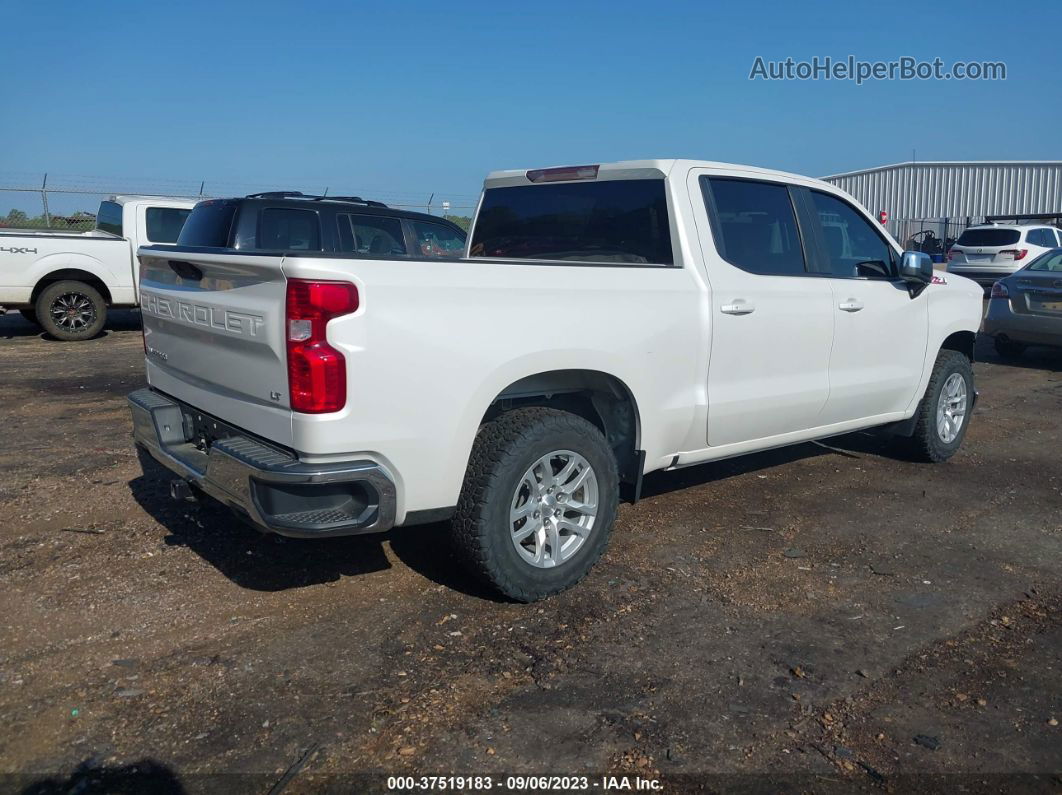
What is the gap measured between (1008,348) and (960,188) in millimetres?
33291

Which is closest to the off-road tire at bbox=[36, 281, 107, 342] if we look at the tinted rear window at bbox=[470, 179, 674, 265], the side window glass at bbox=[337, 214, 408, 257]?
the side window glass at bbox=[337, 214, 408, 257]

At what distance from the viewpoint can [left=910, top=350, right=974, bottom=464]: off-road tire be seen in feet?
20.7

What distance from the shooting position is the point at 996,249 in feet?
67.2

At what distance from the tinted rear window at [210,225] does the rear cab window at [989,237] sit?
1785 centimetres

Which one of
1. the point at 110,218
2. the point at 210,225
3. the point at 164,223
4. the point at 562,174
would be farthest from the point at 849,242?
the point at 110,218

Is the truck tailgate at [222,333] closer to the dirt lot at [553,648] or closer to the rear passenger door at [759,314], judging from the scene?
the dirt lot at [553,648]

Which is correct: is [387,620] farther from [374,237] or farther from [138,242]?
[138,242]

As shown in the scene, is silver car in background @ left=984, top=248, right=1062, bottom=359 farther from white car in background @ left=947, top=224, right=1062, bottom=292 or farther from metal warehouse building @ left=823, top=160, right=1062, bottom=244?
metal warehouse building @ left=823, top=160, right=1062, bottom=244

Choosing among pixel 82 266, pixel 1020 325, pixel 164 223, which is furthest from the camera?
pixel 164 223

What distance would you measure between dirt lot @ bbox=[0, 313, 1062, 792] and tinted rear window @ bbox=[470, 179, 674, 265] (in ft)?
4.98

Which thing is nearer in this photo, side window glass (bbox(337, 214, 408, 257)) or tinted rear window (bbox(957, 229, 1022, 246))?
side window glass (bbox(337, 214, 408, 257))

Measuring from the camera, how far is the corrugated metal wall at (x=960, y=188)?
39.4 m

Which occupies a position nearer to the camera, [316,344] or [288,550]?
[316,344]

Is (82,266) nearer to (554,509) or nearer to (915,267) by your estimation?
(554,509)
